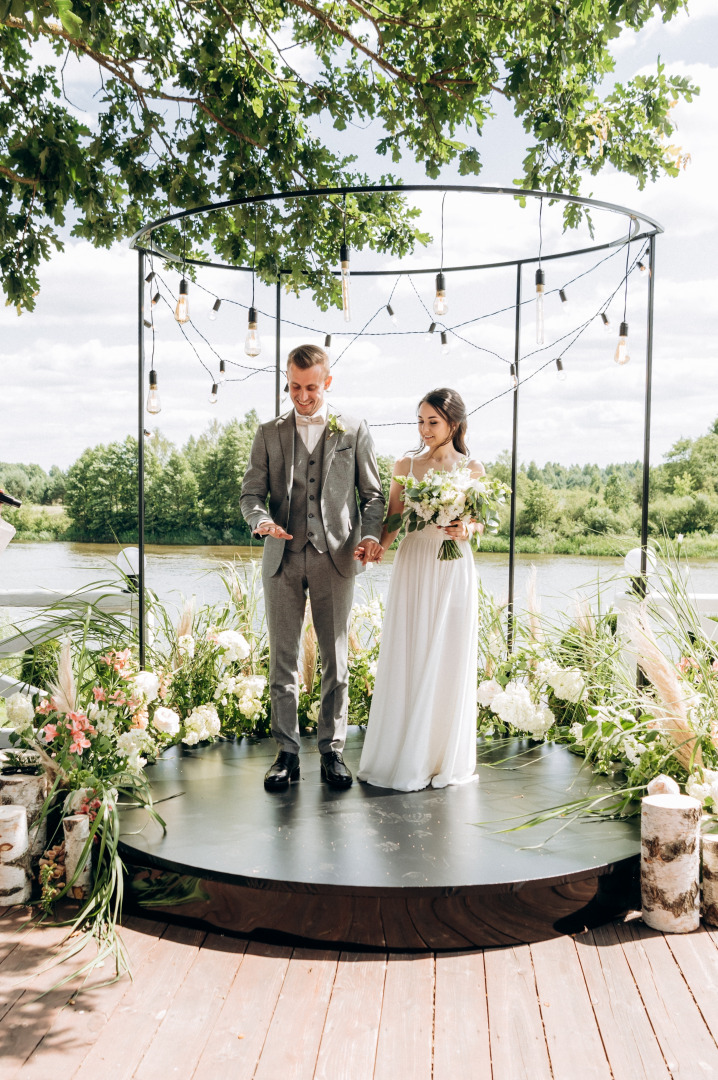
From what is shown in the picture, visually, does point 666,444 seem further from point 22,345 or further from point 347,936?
point 347,936

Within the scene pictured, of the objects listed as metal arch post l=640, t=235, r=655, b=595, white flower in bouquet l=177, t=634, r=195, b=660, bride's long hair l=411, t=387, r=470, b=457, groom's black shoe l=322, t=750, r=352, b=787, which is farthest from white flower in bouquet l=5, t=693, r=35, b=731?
metal arch post l=640, t=235, r=655, b=595

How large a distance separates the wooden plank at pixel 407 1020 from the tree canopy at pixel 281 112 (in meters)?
4.19

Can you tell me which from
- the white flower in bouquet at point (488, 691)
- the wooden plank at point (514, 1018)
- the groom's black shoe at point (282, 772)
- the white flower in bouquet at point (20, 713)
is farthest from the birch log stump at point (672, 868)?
the white flower in bouquet at point (20, 713)

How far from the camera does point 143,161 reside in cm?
585

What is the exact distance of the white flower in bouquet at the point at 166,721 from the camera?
385cm

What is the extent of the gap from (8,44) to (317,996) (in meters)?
5.26

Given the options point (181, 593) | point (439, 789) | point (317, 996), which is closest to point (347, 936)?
point (317, 996)

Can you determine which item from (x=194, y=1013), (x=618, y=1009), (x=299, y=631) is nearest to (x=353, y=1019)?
(x=194, y=1013)

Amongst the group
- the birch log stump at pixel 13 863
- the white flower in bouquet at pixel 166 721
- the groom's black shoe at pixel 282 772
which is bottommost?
the birch log stump at pixel 13 863

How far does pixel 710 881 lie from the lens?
2.83m

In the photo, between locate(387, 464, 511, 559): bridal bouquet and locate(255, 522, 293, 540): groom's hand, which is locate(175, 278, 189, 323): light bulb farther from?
locate(387, 464, 511, 559): bridal bouquet

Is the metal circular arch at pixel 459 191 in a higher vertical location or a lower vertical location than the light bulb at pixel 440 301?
higher

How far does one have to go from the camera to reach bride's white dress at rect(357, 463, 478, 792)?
3.52 m

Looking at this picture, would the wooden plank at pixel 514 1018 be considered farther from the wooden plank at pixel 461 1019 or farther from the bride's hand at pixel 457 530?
the bride's hand at pixel 457 530
